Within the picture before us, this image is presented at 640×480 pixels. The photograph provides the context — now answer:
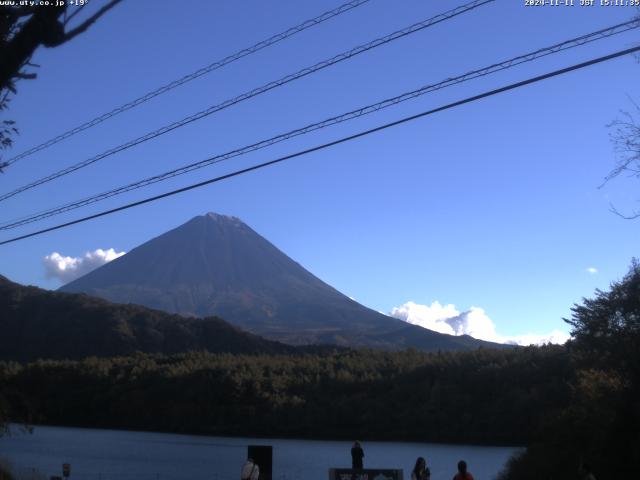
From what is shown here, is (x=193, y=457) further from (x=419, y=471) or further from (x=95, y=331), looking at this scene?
(x=95, y=331)

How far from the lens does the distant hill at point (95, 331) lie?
317 feet

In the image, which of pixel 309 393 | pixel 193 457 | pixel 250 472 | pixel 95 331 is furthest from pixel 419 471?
pixel 95 331

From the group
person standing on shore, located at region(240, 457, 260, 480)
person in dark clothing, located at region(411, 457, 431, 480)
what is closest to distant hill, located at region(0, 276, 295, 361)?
person standing on shore, located at region(240, 457, 260, 480)

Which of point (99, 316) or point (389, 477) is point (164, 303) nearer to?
point (99, 316)

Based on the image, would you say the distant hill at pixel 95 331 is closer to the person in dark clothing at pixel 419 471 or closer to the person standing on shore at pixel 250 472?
the person standing on shore at pixel 250 472

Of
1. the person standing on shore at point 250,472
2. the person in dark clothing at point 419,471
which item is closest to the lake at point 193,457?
the person standing on shore at point 250,472

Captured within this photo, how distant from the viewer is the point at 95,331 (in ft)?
328

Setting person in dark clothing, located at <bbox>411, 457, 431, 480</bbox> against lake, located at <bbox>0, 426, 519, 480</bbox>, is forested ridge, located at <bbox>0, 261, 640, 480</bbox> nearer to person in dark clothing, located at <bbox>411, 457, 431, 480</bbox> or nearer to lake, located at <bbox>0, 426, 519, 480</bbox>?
lake, located at <bbox>0, 426, 519, 480</bbox>

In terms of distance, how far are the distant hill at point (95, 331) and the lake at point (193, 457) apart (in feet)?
123

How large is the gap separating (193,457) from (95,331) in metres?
59.1

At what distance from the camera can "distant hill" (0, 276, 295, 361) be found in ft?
317

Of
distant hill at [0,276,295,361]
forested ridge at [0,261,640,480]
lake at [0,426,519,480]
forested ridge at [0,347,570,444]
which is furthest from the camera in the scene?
distant hill at [0,276,295,361]

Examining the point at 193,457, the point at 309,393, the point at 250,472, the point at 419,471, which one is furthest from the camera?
the point at 309,393

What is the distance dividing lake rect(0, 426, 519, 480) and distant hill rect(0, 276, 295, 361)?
37.5 m
